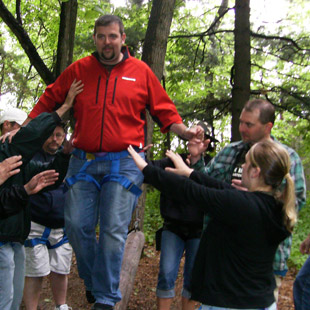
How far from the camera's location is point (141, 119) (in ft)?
11.2

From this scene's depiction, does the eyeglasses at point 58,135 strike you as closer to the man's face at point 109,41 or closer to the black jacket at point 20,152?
the black jacket at point 20,152

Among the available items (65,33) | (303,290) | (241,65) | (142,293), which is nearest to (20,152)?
(303,290)

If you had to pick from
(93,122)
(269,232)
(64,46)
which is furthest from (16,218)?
(64,46)

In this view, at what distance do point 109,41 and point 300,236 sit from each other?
812 centimetres

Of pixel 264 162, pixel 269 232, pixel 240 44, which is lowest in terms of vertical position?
pixel 269 232

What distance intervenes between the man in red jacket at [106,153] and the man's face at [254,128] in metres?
0.45

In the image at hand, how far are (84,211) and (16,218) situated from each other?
1.98ft

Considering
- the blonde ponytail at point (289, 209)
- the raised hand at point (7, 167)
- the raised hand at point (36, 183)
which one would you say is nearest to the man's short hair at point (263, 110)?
the blonde ponytail at point (289, 209)

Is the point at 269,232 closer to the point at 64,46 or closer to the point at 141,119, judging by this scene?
the point at 141,119

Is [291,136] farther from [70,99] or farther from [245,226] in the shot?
[245,226]

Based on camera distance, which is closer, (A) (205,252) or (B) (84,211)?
(A) (205,252)

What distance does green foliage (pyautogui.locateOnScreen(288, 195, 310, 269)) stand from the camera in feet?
25.8

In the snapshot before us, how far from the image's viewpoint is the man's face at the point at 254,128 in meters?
3.33

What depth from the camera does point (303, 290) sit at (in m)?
3.64
